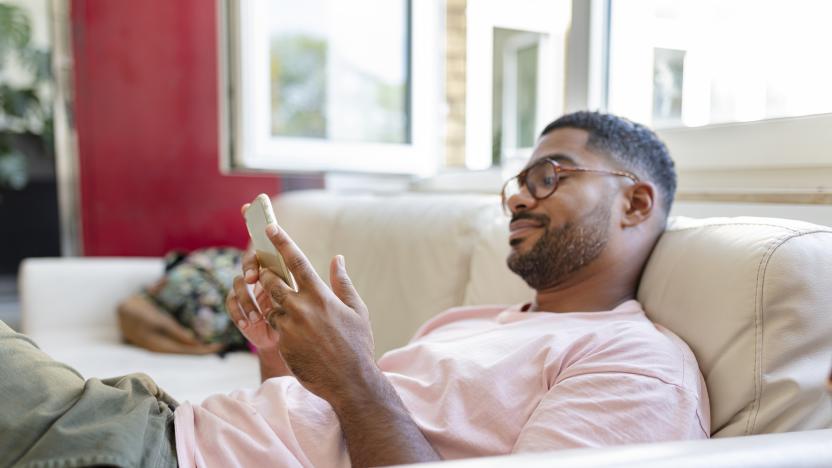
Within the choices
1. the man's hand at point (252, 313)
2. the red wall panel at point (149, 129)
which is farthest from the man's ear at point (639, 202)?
the red wall panel at point (149, 129)

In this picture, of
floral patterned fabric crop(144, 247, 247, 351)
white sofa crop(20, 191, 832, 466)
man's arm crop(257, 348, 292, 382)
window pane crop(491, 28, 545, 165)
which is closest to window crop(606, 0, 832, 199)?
white sofa crop(20, 191, 832, 466)

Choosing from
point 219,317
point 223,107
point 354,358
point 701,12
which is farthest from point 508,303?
point 223,107

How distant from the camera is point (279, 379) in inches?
45.3

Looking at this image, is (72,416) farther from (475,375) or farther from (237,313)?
(475,375)

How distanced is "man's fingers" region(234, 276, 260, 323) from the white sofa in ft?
1.89

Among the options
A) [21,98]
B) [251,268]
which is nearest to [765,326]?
[251,268]

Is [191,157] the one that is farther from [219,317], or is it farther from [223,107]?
[219,317]

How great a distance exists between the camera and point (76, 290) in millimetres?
2586

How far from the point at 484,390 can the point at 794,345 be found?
0.43 meters

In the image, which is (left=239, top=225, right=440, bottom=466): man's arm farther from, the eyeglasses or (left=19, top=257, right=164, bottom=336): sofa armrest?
(left=19, top=257, right=164, bottom=336): sofa armrest

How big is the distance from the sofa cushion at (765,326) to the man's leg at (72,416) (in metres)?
0.78

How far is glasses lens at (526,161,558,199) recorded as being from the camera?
1.31 meters

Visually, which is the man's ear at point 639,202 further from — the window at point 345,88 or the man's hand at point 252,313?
the window at point 345,88

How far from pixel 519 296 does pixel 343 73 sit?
1.58 meters
